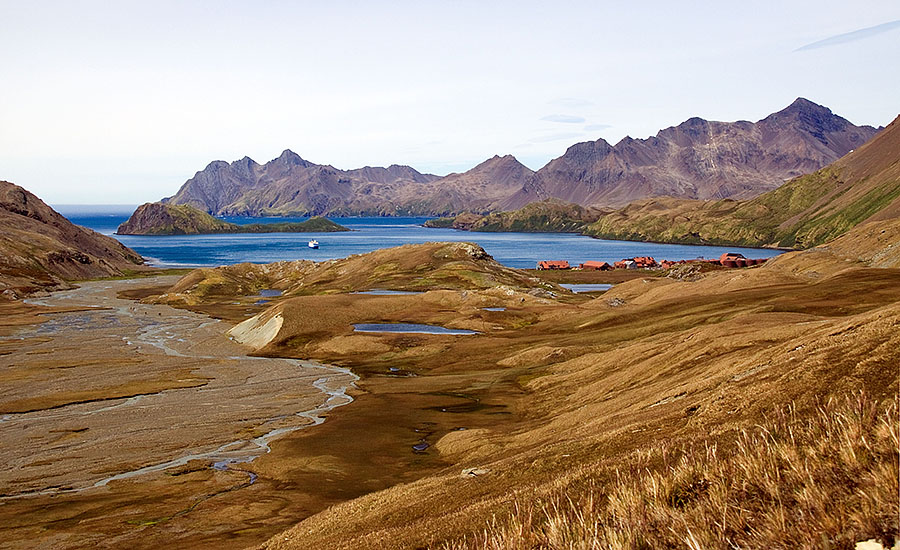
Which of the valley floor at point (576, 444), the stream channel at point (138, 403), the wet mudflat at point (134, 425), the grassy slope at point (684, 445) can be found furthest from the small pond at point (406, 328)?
the grassy slope at point (684, 445)

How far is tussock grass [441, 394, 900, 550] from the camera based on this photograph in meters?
10.3

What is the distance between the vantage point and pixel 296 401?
81.9m

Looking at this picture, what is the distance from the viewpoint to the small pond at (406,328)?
12800cm

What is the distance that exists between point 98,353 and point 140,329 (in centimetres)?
3300

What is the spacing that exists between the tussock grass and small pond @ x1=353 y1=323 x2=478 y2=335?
363 feet

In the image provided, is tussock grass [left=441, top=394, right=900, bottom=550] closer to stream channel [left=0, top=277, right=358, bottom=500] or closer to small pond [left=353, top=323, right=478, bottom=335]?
stream channel [left=0, top=277, right=358, bottom=500]

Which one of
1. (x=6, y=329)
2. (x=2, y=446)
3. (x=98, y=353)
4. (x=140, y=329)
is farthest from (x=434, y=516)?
(x=6, y=329)

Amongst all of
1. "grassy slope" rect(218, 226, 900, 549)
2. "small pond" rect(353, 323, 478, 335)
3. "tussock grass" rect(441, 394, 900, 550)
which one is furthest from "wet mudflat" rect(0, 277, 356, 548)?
"tussock grass" rect(441, 394, 900, 550)

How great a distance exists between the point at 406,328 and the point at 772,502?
120 metres

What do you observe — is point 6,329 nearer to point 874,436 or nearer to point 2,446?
point 2,446

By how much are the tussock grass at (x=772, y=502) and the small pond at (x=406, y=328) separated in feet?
363

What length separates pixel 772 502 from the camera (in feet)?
39.0

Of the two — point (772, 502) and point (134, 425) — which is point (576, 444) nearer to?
point (772, 502)

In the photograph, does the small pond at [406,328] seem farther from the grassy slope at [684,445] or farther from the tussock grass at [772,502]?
the tussock grass at [772,502]
